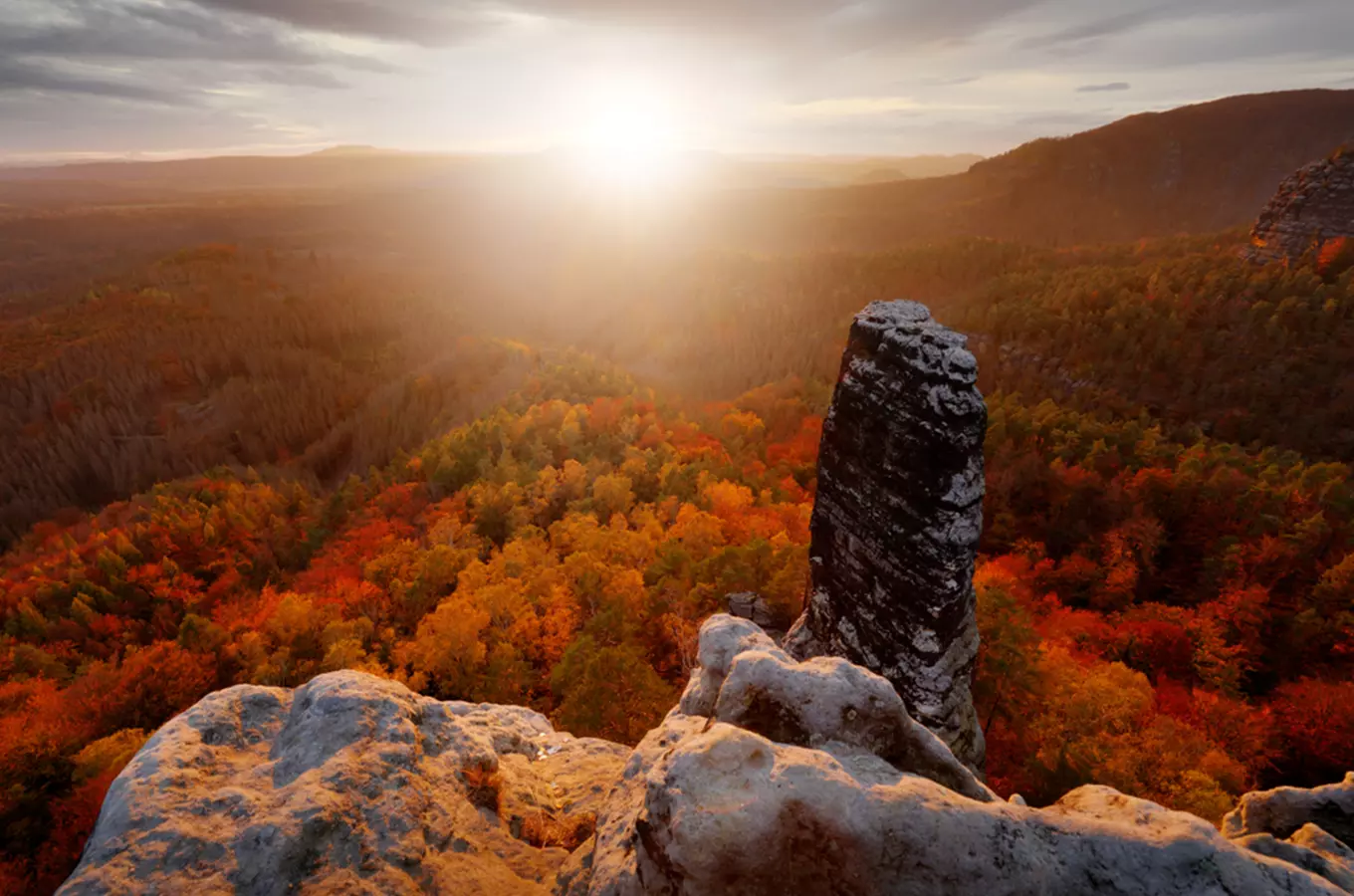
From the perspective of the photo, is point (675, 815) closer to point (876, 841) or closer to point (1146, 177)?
point (876, 841)

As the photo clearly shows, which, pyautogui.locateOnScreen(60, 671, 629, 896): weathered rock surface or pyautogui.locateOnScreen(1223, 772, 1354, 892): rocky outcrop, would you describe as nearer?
pyautogui.locateOnScreen(1223, 772, 1354, 892): rocky outcrop

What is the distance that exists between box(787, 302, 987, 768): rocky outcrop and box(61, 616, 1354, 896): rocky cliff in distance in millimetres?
6286

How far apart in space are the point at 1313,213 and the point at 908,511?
9232cm

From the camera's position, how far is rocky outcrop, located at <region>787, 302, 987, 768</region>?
47.0 feet

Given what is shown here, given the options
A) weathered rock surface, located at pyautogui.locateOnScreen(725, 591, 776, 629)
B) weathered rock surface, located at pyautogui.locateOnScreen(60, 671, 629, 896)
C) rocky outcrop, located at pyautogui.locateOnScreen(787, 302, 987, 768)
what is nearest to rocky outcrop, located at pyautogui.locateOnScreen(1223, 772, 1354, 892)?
rocky outcrop, located at pyautogui.locateOnScreen(787, 302, 987, 768)

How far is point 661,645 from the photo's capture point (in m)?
28.6

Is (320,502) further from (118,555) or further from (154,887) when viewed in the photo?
(154,887)

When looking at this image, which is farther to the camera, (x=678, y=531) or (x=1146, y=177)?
(x=1146, y=177)

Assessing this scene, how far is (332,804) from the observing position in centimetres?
787

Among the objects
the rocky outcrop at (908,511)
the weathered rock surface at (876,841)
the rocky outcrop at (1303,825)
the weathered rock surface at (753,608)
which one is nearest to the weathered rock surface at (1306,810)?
the rocky outcrop at (1303,825)

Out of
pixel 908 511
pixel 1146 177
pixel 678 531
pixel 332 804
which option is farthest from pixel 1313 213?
pixel 1146 177

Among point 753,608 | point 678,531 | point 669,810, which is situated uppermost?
point 669,810

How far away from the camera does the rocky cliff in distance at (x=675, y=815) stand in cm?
622

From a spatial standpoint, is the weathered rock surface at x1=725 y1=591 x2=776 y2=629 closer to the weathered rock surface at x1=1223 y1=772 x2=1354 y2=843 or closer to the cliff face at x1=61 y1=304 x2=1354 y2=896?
the cliff face at x1=61 y1=304 x2=1354 y2=896
